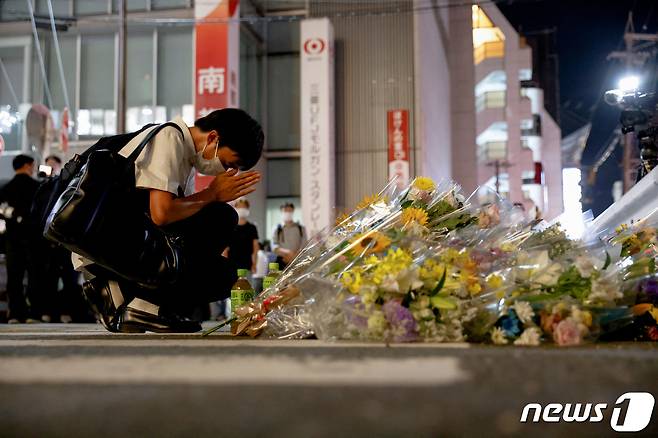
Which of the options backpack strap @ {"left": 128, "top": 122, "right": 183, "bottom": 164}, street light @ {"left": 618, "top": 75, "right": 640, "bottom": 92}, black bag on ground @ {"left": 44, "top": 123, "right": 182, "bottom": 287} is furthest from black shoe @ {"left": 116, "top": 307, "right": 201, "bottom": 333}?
street light @ {"left": 618, "top": 75, "right": 640, "bottom": 92}

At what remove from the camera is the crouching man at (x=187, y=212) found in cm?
308

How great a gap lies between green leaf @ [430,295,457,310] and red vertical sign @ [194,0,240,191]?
11289 millimetres

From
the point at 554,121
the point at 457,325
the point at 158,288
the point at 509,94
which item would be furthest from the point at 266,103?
the point at 554,121

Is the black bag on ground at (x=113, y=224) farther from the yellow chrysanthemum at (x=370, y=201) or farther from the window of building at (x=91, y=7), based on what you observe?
the window of building at (x=91, y=7)

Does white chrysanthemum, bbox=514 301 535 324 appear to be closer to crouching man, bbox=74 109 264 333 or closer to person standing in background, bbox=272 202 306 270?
crouching man, bbox=74 109 264 333

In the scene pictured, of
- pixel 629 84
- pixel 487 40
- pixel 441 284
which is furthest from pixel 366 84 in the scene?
pixel 487 40

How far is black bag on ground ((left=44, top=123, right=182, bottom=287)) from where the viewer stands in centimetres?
293

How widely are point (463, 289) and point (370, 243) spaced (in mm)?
403

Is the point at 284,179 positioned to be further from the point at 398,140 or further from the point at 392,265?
the point at 392,265

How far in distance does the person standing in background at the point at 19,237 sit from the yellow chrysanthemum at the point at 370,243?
513 centimetres

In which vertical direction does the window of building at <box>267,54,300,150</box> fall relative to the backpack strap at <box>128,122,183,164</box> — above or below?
above

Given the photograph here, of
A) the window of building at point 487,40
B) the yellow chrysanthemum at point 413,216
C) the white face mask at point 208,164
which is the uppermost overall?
the window of building at point 487,40

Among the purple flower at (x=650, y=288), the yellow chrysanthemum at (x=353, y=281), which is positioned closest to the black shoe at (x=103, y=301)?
the yellow chrysanthemum at (x=353, y=281)

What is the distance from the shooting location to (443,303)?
6.85ft
